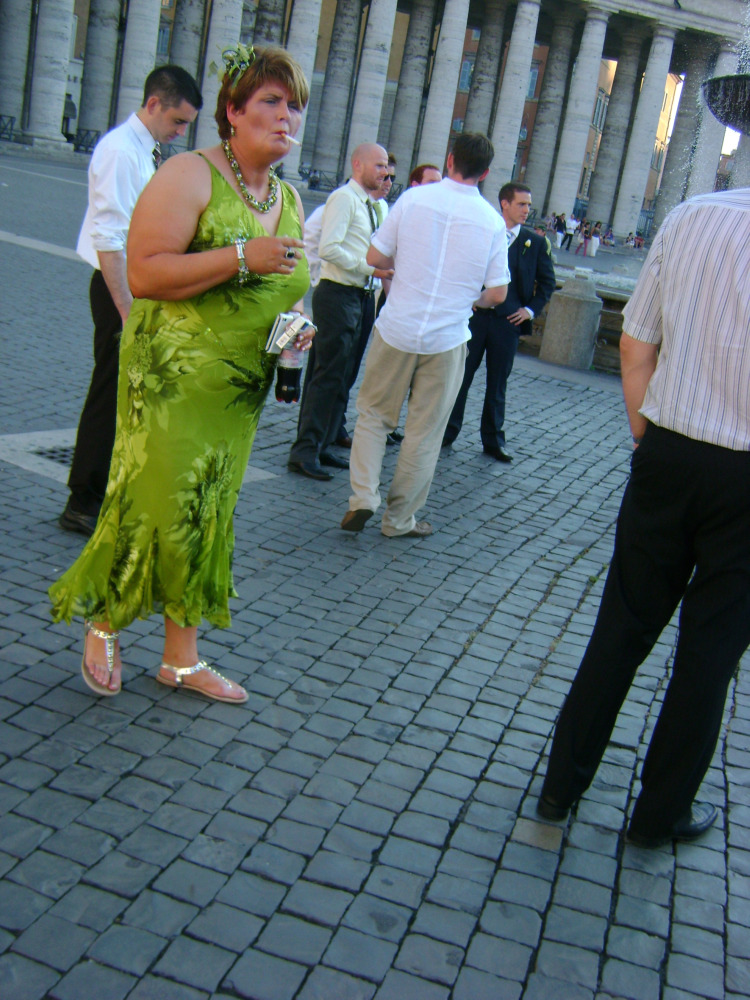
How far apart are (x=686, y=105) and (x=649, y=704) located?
6761 cm

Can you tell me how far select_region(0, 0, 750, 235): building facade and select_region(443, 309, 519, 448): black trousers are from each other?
1592 inches

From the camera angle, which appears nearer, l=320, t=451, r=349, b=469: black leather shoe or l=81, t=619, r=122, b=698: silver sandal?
l=81, t=619, r=122, b=698: silver sandal

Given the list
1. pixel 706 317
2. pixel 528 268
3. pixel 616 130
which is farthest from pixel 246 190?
pixel 616 130

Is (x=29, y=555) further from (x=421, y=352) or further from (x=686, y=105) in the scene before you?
(x=686, y=105)

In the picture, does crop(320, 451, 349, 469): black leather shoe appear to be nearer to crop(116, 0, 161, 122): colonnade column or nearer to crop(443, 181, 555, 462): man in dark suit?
crop(443, 181, 555, 462): man in dark suit

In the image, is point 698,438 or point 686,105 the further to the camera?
point 686,105

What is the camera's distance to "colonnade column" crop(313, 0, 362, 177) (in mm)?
62312

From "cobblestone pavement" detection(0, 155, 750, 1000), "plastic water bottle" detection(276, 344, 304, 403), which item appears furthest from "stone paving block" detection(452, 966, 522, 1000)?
"plastic water bottle" detection(276, 344, 304, 403)

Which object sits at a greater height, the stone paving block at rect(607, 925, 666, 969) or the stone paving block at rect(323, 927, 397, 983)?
the stone paving block at rect(323, 927, 397, 983)

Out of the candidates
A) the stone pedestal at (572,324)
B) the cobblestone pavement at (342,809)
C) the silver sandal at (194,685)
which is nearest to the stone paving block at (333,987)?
the cobblestone pavement at (342,809)

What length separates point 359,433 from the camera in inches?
234

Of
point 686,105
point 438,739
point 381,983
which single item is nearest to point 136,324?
point 438,739

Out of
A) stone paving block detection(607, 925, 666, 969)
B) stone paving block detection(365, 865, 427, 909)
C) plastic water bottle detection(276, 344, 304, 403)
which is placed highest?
plastic water bottle detection(276, 344, 304, 403)

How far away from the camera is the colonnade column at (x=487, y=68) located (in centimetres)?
6581
